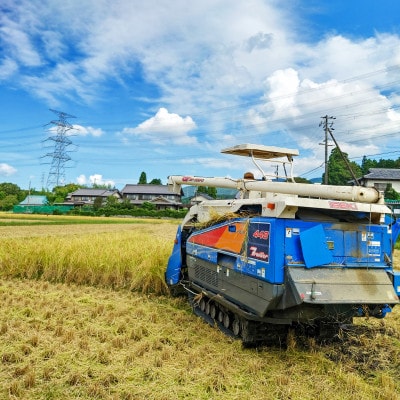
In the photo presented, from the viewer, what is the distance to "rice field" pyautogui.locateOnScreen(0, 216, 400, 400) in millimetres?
3969

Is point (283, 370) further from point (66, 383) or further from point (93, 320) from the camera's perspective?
point (93, 320)

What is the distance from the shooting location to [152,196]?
8562 centimetres

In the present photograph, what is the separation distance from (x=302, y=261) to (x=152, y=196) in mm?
81784

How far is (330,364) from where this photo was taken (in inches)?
185

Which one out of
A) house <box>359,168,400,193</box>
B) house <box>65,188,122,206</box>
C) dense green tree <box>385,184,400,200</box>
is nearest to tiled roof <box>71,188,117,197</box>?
house <box>65,188,122,206</box>

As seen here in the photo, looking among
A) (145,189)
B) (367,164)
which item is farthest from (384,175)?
(145,189)

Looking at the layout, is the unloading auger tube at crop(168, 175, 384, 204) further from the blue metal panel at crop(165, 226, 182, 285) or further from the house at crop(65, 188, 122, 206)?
the house at crop(65, 188, 122, 206)

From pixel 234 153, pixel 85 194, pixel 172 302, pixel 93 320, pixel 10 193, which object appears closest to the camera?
pixel 93 320

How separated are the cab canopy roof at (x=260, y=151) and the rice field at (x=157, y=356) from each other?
2827 millimetres

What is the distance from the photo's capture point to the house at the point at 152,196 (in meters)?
80.9

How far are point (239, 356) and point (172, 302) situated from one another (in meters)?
2.98

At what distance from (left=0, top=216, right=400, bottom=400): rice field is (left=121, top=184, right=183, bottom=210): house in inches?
2868

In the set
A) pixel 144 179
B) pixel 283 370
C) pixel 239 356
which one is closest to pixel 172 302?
pixel 239 356

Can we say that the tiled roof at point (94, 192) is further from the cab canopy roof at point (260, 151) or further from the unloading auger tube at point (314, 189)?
the unloading auger tube at point (314, 189)
